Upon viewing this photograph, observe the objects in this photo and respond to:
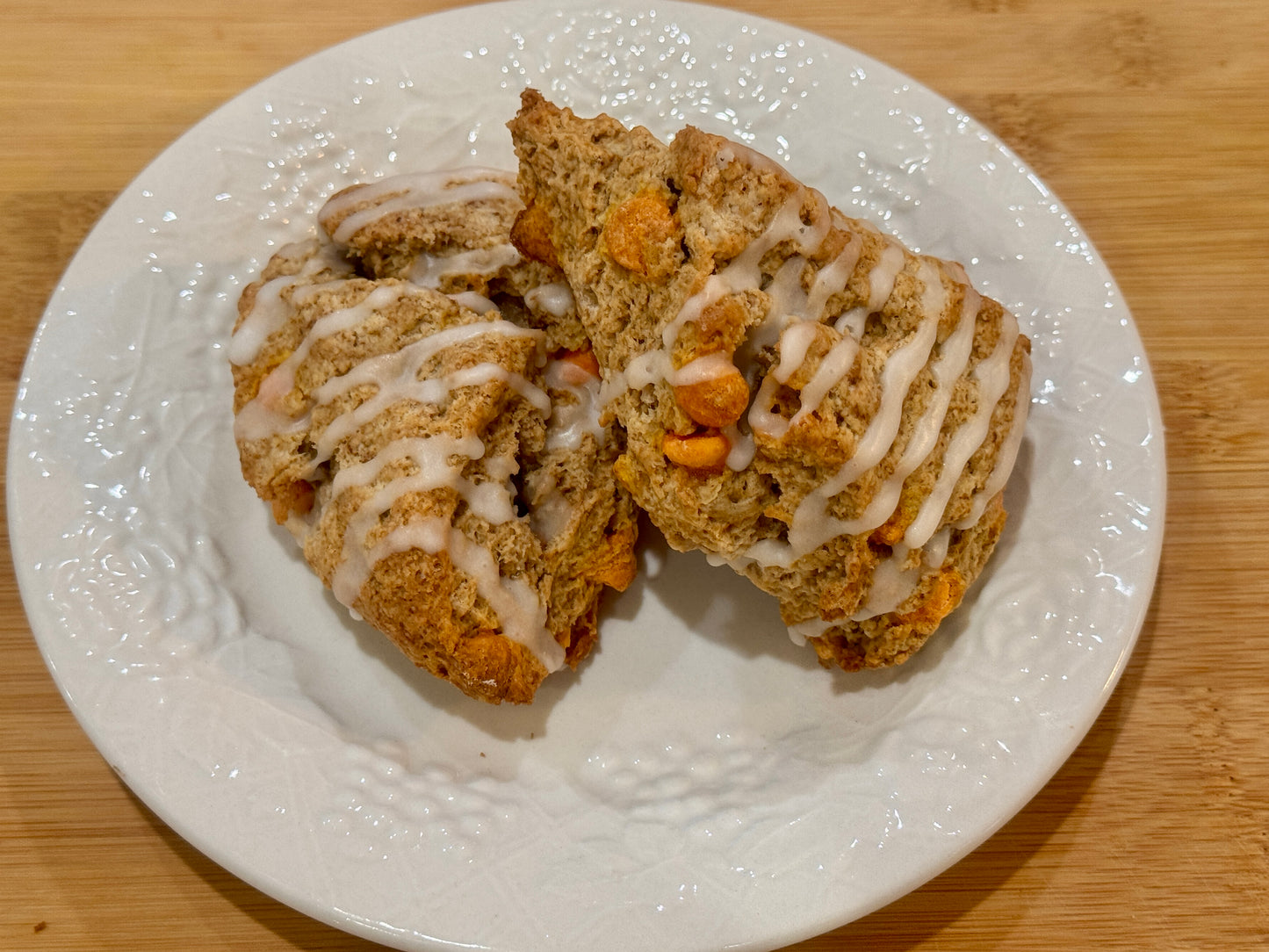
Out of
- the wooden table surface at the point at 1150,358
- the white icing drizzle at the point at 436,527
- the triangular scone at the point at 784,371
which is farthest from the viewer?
the wooden table surface at the point at 1150,358

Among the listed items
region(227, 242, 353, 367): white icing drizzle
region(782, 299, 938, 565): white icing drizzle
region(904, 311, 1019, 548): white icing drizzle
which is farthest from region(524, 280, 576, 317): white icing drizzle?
region(904, 311, 1019, 548): white icing drizzle

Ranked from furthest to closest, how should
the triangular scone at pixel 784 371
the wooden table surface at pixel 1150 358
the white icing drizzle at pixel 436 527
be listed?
the wooden table surface at pixel 1150 358
the white icing drizzle at pixel 436 527
the triangular scone at pixel 784 371

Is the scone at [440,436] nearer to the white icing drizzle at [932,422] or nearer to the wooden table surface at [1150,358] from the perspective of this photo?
the white icing drizzle at [932,422]

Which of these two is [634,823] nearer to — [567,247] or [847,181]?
[567,247]

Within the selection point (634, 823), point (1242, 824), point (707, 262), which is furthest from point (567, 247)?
point (1242, 824)

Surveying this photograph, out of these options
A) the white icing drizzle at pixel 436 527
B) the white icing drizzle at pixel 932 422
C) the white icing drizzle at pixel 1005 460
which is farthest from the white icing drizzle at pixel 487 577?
the white icing drizzle at pixel 1005 460

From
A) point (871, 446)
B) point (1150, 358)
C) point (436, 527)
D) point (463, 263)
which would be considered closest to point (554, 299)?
point (463, 263)

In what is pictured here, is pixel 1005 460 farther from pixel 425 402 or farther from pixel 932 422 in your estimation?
pixel 425 402

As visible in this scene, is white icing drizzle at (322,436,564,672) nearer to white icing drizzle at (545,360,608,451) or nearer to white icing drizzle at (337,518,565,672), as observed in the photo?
white icing drizzle at (337,518,565,672)
